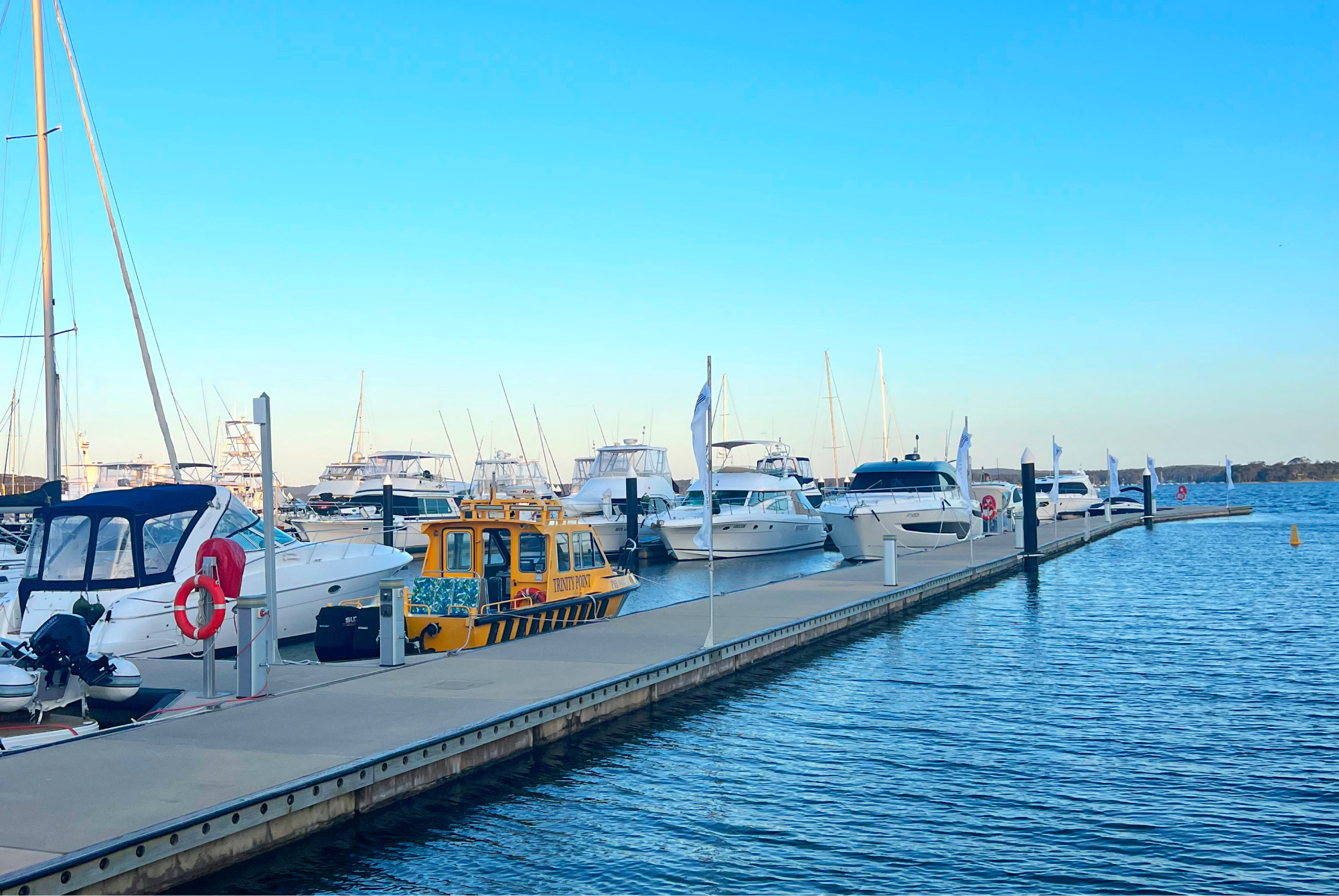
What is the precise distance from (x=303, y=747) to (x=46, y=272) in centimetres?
1714

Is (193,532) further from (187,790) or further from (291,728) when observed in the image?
(187,790)

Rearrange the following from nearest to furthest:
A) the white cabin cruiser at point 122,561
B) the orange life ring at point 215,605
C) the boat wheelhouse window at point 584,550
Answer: the orange life ring at point 215,605 → the white cabin cruiser at point 122,561 → the boat wheelhouse window at point 584,550

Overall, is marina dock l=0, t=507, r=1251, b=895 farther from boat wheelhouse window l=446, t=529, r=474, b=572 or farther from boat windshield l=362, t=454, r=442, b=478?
boat windshield l=362, t=454, r=442, b=478

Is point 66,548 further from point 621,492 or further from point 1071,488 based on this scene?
point 1071,488

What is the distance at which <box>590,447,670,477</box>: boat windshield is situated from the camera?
4866 centimetres

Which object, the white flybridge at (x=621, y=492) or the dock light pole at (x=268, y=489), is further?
the white flybridge at (x=621, y=492)

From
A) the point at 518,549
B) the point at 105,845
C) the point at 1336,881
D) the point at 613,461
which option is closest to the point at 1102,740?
the point at 1336,881

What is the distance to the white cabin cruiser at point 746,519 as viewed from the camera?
39.5m

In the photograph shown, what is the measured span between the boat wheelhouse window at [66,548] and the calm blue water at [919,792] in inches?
353

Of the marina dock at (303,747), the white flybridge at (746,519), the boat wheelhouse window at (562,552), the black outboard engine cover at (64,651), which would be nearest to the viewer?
the marina dock at (303,747)

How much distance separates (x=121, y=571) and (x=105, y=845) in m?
10.6

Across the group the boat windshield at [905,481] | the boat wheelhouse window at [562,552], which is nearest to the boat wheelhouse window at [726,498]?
the boat windshield at [905,481]

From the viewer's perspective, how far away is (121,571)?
15938 mm

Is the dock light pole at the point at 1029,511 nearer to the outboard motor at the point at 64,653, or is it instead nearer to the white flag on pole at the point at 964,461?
the white flag on pole at the point at 964,461
